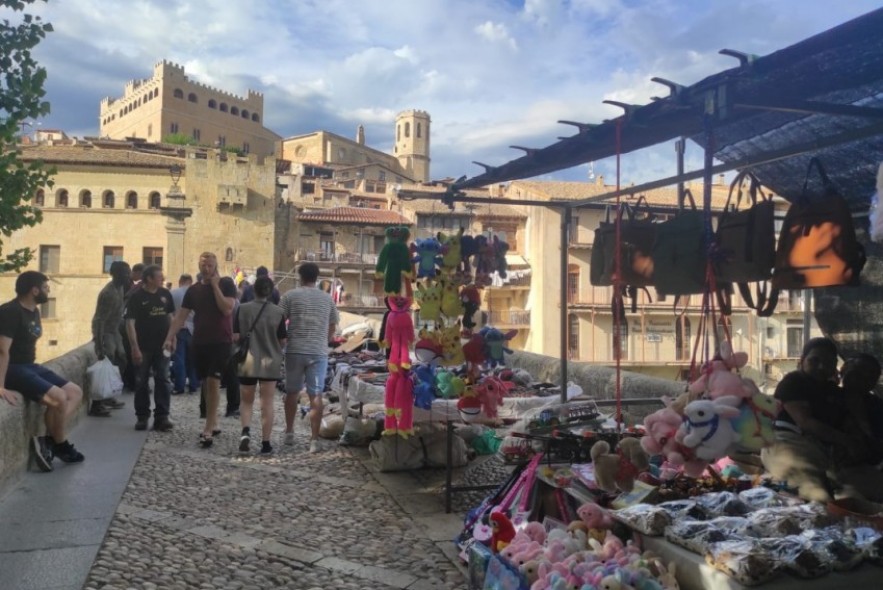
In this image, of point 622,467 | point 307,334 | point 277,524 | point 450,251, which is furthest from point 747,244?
point 307,334

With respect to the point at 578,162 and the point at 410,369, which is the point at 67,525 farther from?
the point at 578,162

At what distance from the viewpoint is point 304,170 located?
69125mm

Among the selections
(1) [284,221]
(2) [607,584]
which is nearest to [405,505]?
(2) [607,584]

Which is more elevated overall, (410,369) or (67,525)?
(410,369)

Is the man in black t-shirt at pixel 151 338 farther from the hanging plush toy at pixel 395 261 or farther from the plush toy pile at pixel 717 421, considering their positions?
the plush toy pile at pixel 717 421

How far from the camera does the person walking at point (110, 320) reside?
766cm

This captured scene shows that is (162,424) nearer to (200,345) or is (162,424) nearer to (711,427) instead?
(200,345)

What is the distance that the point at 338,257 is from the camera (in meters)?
45.3

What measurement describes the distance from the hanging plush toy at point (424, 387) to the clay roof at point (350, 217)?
39.8 m

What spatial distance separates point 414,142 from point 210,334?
95.4 meters

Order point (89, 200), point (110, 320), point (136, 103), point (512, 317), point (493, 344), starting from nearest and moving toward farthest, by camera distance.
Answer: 1. point (493, 344)
2. point (110, 320)
3. point (512, 317)
4. point (89, 200)
5. point (136, 103)

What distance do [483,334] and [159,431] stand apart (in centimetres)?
400

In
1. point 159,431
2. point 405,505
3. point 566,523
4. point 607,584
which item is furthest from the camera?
point 159,431

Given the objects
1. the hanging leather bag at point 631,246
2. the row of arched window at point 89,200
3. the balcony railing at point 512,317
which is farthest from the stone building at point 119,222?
the hanging leather bag at point 631,246
